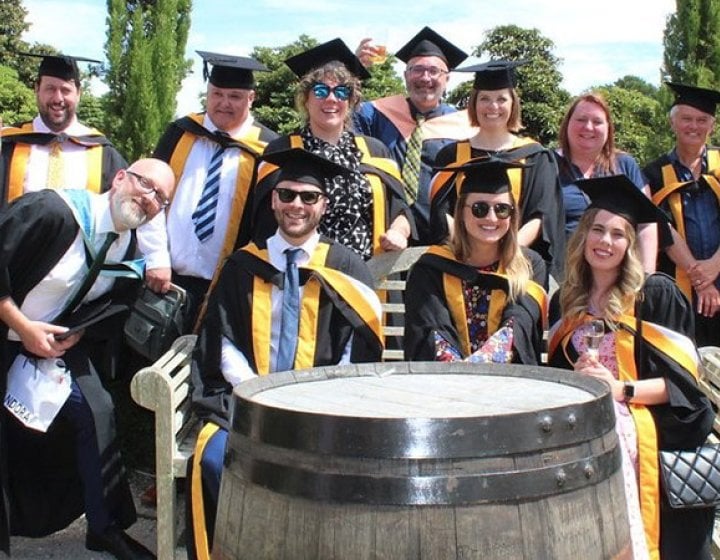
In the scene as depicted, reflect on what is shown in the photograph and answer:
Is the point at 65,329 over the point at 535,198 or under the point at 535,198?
under

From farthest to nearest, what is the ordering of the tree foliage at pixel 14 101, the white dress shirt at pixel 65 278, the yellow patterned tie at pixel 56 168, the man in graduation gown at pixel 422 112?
the tree foliage at pixel 14 101
the man in graduation gown at pixel 422 112
the yellow patterned tie at pixel 56 168
the white dress shirt at pixel 65 278

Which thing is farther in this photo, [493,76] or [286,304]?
[493,76]

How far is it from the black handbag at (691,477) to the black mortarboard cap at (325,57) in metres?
2.58

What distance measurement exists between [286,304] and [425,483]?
6.72 ft

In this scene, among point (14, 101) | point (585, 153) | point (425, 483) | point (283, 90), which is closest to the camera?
point (425, 483)

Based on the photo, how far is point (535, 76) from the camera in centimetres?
1828

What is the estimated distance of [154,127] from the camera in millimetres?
11156

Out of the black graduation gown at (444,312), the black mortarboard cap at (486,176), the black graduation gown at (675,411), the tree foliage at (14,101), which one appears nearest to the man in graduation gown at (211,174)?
the black graduation gown at (444,312)

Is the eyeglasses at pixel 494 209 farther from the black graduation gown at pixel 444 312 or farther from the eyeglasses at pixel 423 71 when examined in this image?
the eyeglasses at pixel 423 71

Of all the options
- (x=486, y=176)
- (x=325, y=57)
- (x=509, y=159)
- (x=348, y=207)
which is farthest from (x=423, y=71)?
(x=486, y=176)

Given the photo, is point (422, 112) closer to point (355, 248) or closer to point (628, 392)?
point (355, 248)

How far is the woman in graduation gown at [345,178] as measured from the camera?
4.81 meters

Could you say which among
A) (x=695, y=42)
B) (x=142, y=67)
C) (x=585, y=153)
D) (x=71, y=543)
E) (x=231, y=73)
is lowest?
(x=71, y=543)

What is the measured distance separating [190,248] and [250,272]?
97 cm
